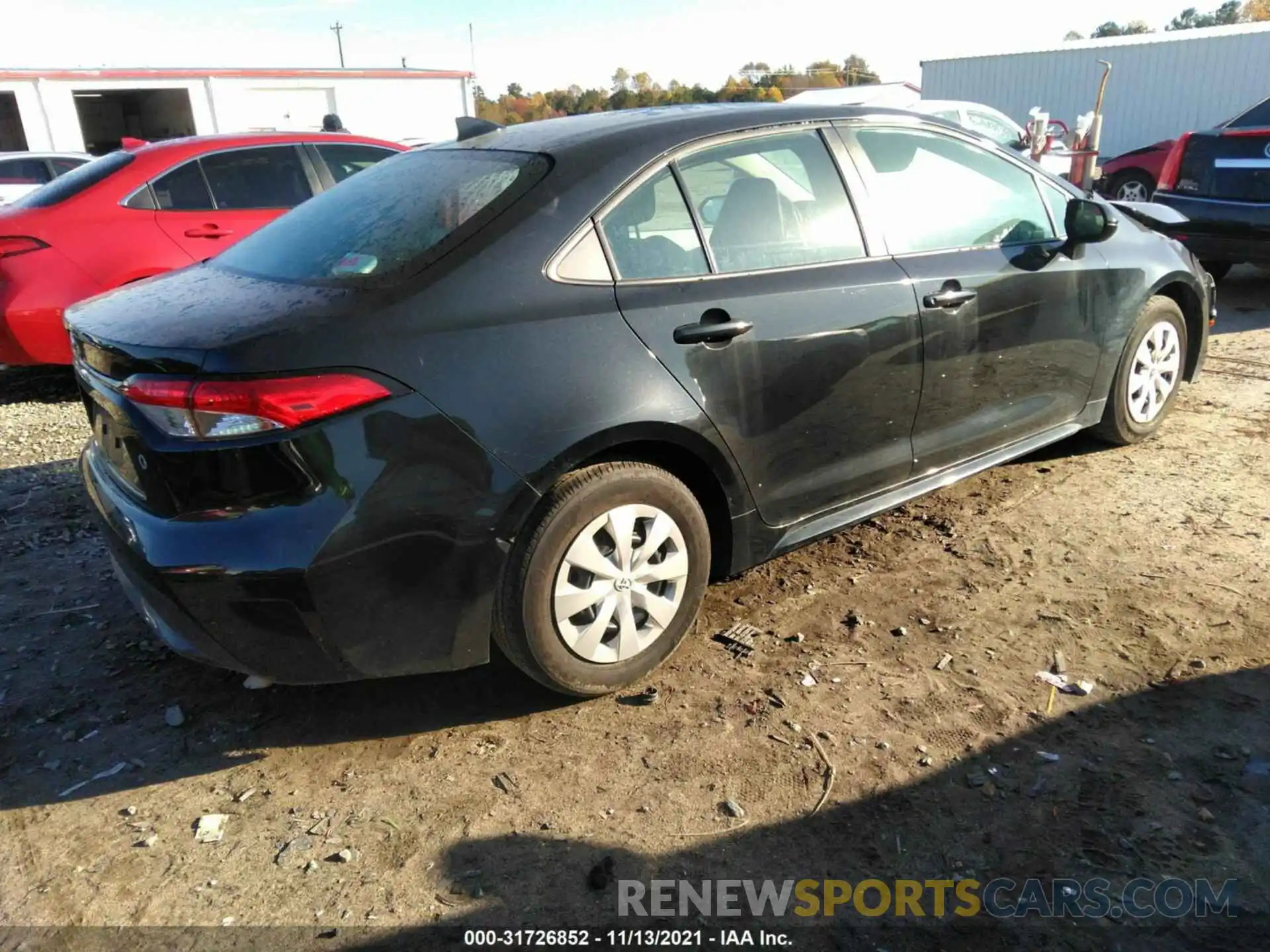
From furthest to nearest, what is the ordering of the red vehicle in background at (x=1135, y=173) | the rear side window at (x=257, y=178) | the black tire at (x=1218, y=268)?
the red vehicle in background at (x=1135, y=173), the black tire at (x=1218, y=268), the rear side window at (x=257, y=178)

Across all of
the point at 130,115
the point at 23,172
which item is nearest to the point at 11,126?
the point at 130,115

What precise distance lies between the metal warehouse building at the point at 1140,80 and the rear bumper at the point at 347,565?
73.1 feet

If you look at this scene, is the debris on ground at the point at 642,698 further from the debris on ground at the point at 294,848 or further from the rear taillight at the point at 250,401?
the rear taillight at the point at 250,401

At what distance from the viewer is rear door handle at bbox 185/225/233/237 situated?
610cm

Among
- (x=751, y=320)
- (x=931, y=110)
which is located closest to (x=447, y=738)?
(x=751, y=320)

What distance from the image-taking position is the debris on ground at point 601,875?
2.25 m

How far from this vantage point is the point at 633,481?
2.78 meters

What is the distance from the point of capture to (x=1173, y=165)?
8023 mm

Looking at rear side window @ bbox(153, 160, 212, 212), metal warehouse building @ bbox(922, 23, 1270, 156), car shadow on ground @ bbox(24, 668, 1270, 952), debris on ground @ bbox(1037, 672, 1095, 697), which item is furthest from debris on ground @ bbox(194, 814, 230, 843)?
metal warehouse building @ bbox(922, 23, 1270, 156)

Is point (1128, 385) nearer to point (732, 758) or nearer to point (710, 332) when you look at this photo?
point (710, 332)

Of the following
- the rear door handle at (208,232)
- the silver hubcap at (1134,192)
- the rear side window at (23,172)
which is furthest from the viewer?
the silver hubcap at (1134,192)

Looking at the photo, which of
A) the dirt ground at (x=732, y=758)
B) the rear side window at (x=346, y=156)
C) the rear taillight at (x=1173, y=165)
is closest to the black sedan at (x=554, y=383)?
the dirt ground at (x=732, y=758)

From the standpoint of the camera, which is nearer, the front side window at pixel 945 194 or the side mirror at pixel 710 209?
the side mirror at pixel 710 209

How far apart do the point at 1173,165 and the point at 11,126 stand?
105 ft
